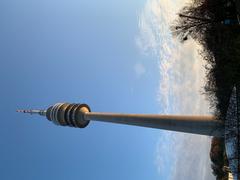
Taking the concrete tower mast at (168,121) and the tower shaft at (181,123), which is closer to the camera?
the tower shaft at (181,123)

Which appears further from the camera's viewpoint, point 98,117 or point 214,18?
point 98,117

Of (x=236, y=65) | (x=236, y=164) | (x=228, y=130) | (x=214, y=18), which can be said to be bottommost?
(x=236, y=164)

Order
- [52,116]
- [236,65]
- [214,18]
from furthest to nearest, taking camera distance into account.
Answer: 1. [52,116]
2. [214,18]
3. [236,65]

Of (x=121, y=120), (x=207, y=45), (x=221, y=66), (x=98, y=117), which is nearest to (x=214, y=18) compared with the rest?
(x=207, y=45)

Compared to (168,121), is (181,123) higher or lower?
lower

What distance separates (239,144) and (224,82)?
21.2ft

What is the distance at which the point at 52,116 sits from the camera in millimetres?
106938

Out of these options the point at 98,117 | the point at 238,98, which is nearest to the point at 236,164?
the point at 238,98

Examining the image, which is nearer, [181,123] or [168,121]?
[181,123]

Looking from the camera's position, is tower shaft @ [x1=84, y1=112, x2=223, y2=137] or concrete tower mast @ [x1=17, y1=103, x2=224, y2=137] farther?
concrete tower mast @ [x1=17, y1=103, x2=224, y2=137]

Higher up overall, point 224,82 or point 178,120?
point 224,82

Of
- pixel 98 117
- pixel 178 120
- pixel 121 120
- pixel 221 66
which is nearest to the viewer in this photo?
pixel 221 66

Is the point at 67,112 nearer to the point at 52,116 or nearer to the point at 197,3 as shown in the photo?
the point at 52,116

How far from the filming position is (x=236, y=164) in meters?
36.9
